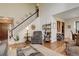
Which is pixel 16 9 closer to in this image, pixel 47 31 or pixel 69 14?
pixel 47 31

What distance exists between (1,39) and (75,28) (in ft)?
4.31

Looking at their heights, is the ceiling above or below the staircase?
above

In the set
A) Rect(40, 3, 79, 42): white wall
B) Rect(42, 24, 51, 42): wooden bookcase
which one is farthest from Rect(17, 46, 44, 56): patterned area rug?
Rect(40, 3, 79, 42): white wall

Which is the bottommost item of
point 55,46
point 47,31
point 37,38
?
point 55,46

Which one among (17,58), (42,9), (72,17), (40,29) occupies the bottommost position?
(17,58)

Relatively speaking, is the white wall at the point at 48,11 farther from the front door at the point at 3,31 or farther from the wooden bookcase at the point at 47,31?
the front door at the point at 3,31

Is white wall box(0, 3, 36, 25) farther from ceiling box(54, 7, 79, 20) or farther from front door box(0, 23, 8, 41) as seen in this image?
ceiling box(54, 7, 79, 20)

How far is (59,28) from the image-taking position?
7.64 ft

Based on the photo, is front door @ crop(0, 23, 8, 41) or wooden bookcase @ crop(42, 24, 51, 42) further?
wooden bookcase @ crop(42, 24, 51, 42)

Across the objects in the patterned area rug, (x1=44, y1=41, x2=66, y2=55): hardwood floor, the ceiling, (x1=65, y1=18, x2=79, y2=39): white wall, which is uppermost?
the ceiling

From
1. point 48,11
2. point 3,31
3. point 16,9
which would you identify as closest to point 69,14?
point 48,11

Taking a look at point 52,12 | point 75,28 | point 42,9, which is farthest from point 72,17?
point 42,9

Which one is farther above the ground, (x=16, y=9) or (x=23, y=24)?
(x=16, y=9)

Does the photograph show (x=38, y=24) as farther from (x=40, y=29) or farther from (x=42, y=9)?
(x=42, y=9)
